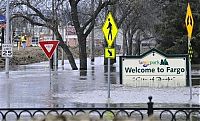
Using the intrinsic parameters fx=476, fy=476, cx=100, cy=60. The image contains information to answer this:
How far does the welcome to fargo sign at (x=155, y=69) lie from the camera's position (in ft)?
72.7

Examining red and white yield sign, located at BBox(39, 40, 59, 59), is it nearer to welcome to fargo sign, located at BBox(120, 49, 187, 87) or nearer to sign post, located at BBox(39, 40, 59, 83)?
sign post, located at BBox(39, 40, 59, 83)

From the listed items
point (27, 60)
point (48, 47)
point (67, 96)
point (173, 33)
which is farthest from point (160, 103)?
point (27, 60)

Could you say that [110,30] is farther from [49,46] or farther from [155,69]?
[155,69]

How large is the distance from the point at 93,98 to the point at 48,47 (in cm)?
Result: 338

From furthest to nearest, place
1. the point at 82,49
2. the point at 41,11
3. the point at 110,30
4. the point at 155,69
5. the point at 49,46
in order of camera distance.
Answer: the point at 82,49 → the point at 41,11 → the point at 155,69 → the point at 49,46 → the point at 110,30

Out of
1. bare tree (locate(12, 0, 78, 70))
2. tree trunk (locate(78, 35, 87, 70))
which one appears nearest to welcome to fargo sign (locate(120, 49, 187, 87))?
bare tree (locate(12, 0, 78, 70))

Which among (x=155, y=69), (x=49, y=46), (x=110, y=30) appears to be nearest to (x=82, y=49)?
(x=155, y=69)

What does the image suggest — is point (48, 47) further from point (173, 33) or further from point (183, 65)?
point (173, 33)

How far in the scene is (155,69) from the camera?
22.3 metres

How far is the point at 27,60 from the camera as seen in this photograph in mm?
63594

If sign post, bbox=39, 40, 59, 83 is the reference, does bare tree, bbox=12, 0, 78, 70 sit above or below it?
above

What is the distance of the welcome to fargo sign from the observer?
22.2 m

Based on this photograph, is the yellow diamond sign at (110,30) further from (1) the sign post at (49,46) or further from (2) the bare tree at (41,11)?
(2) the bare tree at (41,11)

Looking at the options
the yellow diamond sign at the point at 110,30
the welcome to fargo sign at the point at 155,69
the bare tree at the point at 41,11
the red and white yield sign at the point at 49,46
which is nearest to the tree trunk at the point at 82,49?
the bare tree at the point at 41,11
